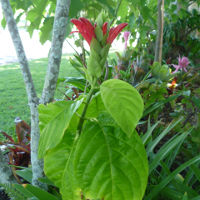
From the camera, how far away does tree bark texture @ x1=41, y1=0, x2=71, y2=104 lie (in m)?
0.71

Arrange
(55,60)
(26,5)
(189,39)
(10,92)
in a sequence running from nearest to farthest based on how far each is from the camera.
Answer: (55,60)
(26,5)
(189,39)
(10,92)

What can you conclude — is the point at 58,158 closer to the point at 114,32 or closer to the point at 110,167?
the point at 110,167

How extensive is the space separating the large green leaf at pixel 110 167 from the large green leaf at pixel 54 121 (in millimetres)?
59

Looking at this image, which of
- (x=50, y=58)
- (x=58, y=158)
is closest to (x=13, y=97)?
(x=50, y=58)

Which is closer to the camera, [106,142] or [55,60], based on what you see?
[106,142]

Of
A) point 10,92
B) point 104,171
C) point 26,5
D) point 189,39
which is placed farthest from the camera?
point 10,92

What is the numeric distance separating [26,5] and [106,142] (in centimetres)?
77

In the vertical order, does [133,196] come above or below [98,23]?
below

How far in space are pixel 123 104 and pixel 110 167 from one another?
0.16m

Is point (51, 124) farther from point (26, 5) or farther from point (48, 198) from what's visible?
point (26, 5)

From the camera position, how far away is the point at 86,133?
0.48 m

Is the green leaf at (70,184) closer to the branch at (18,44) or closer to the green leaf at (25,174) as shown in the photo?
the branch at (18,44)

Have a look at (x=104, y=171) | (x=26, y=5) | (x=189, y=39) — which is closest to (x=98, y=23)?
(x=104, y=171)

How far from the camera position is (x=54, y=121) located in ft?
1.57
